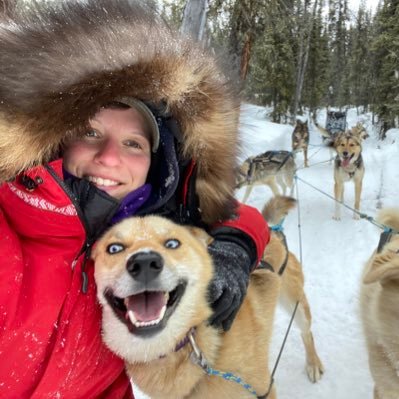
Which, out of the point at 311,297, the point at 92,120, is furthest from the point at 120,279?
the point at 311,297

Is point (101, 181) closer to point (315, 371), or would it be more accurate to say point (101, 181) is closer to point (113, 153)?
point (113, 153)

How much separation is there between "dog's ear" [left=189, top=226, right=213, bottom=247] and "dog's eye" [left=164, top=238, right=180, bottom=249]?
20 centimetres

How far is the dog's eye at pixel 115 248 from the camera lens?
4.74 feet

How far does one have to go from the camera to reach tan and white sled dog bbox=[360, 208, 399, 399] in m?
1.88

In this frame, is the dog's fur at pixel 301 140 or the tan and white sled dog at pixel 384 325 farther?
the dog's fur at pixel 301 140

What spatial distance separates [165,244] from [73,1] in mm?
930

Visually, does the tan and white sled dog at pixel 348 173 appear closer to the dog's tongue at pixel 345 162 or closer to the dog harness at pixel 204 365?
the dog's tongue at pixel 345 162


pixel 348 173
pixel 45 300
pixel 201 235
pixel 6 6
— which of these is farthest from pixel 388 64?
pixel 45 300

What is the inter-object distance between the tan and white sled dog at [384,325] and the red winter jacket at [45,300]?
1.30 m

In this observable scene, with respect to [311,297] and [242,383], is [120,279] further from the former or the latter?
[311,297]

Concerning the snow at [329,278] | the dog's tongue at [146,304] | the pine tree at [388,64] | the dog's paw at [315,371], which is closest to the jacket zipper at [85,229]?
the dog's tongue at [146,304]

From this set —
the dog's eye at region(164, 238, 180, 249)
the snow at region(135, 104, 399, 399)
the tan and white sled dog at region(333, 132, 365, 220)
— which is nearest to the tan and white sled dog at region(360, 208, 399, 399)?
the snow at region(135, 104, 399, 399)

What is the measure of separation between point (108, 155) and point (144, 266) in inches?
19.8

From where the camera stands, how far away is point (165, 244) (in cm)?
151
